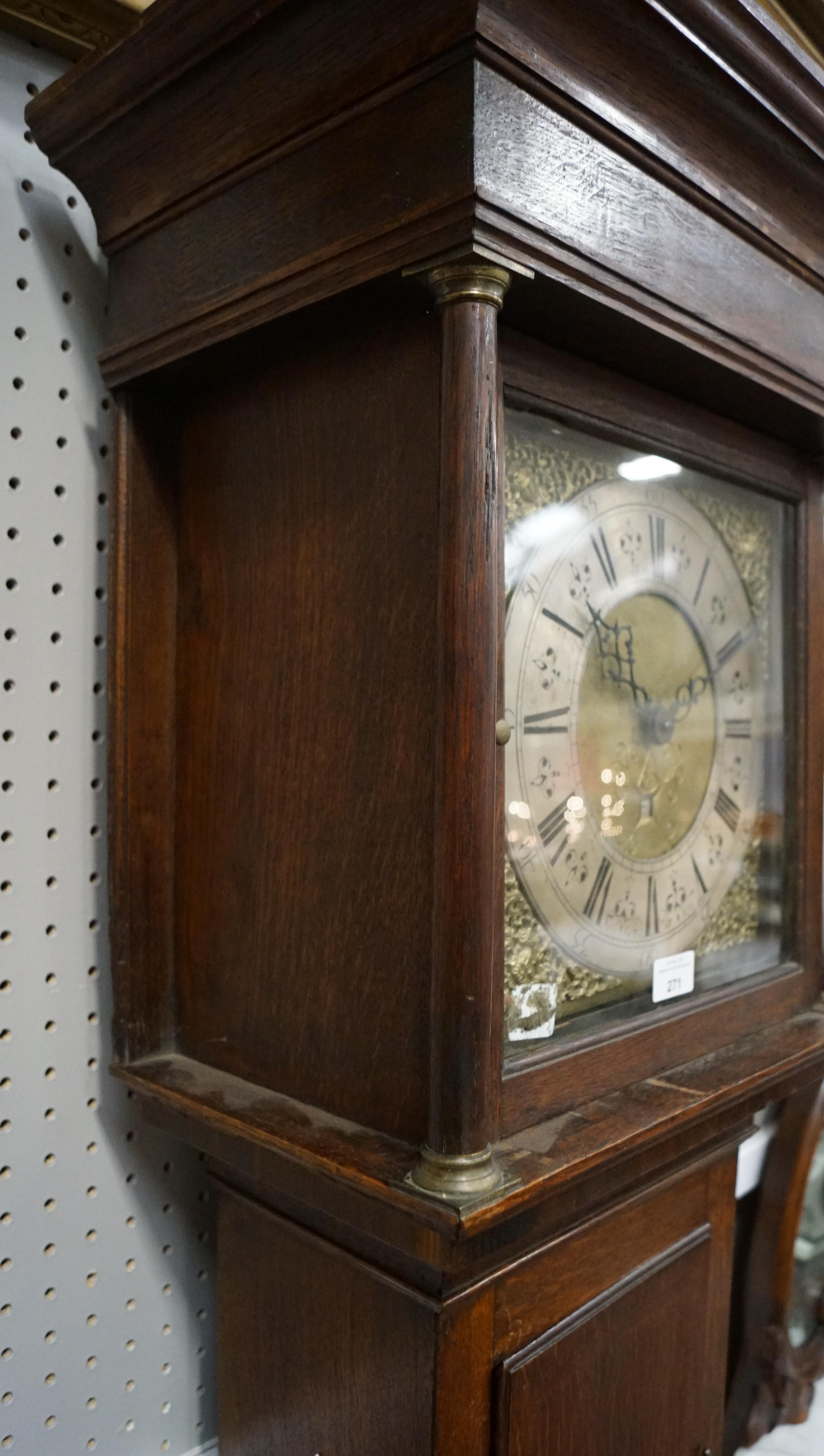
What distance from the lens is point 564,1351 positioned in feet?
2.75

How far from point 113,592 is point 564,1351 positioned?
74 centimetres

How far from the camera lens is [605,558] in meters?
0.89

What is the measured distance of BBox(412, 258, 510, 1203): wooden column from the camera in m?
0.66

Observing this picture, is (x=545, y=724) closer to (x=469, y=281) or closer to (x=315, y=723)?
(x=315, y=723)

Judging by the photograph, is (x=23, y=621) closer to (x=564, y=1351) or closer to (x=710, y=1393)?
(x=564, y=1351)

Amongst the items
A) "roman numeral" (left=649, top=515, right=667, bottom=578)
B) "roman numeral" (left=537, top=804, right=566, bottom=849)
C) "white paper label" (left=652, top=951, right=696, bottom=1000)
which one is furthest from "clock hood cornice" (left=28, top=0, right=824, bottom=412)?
"white paper label" (left=652, top=951, right=696, bottom=1000)

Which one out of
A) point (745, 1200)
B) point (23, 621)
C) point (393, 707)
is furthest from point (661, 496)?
point (745, 1200)

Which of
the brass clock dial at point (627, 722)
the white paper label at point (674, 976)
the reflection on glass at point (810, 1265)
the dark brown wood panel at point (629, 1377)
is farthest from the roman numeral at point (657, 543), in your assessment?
the reflection on glass at point (810, 1265)

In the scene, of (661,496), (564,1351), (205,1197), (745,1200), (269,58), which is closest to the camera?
(269,58)

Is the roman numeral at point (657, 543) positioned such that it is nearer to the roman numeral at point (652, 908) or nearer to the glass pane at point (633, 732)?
the glass pane at point (633, 732)

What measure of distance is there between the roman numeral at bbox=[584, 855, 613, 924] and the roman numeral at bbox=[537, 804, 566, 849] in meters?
0.08

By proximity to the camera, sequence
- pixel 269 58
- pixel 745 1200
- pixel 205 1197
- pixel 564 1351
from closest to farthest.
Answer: pixel 269 58
pixel 564 1351
pixel 205 1197
pixel 745 1200

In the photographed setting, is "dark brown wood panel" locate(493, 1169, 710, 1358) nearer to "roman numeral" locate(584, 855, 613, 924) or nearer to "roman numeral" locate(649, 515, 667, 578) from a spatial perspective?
"roman numeral" locate(584, 855, 613, 924)

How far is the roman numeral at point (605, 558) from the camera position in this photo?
0.88 m
